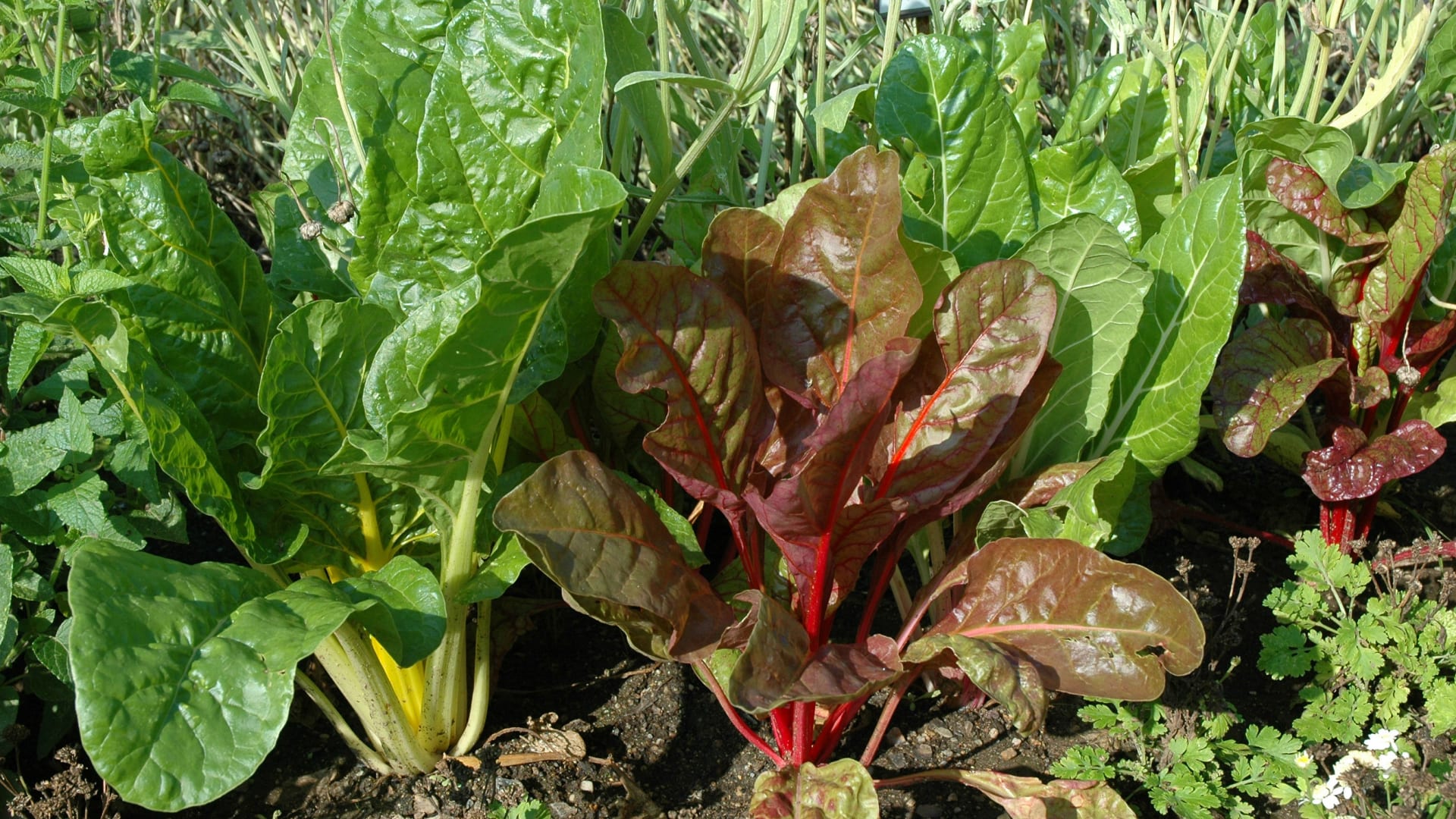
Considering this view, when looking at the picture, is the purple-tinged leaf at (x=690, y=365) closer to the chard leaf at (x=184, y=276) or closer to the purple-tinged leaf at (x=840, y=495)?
the purple-tinged leaf at (x=840, y=495)

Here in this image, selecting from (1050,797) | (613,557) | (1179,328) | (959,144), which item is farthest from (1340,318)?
(613,557)

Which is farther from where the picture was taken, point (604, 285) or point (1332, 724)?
point (1332, 724)

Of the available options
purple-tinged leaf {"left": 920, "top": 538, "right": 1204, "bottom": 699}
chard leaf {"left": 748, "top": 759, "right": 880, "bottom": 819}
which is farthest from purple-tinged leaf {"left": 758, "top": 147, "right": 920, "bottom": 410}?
chard leaf {"left": 748, "top": 759, "right": 880, "bottom": 819}

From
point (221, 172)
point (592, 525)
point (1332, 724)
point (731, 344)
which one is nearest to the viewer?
point (592, 525)

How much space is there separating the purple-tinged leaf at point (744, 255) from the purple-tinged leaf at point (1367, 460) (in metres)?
0.93

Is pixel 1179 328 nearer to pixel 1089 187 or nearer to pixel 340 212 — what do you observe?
pixel 1089 187

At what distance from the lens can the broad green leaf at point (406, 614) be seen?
1.36m

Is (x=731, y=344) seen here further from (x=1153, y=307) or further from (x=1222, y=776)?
(x=1222, y=776)

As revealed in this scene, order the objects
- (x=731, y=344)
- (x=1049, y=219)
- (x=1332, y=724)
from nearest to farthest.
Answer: (x=731, y=344)
(x=1332, y=724)
(x=1049, y=219)

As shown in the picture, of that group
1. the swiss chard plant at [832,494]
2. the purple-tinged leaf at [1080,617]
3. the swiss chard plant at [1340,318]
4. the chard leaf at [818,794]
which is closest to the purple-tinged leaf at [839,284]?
the swiss chard plant at [832,494]

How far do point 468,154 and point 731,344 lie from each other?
40 centimetres

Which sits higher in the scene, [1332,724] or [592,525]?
[592,525]

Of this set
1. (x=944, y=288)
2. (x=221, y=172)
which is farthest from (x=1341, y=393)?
(x=221, y=172)

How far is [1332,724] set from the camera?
1.56 meters
